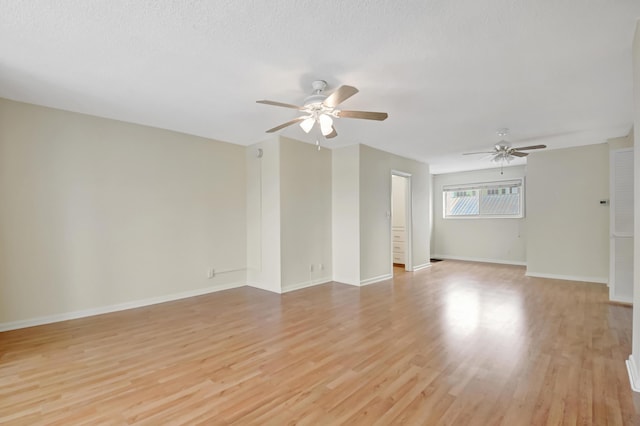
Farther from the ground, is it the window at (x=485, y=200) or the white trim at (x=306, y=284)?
the window at (x=485, y=200)

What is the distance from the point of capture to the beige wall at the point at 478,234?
7480 millimetres

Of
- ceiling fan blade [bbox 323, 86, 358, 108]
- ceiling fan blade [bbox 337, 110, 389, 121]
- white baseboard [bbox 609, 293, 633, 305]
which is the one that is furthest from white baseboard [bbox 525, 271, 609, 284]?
ceiling fan blade [bbox 323, 86, 358, 108]

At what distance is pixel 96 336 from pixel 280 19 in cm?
341

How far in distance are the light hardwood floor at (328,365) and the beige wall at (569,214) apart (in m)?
1.60

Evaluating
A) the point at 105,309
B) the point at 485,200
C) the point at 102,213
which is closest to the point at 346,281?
the point at 105,309

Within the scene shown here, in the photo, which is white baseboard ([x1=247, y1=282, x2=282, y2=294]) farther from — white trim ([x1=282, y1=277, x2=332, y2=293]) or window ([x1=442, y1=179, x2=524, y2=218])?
window ([x1=442, y1=179, x2=524, y2=218])

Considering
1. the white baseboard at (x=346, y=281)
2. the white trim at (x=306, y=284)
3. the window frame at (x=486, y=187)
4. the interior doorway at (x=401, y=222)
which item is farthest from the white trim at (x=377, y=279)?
the window frame at (x=486, y=187)

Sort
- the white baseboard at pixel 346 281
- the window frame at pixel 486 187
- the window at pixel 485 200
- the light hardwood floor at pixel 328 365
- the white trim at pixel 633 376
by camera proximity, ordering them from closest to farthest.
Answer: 1. the light hardwood floor at pixel 328 365
2. the white trim at pixel 633 376
3. the white baseboard at pixel 346 281
4. the window frame at pixel 486 187
5. the window at pixel 485 200

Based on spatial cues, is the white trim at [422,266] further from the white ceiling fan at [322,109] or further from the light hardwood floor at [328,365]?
the white ceiling fan at [322,109]

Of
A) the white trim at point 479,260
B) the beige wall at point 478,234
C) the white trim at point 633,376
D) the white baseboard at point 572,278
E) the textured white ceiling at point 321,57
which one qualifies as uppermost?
the textured white ceiling at point 321,57

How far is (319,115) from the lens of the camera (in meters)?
2.97

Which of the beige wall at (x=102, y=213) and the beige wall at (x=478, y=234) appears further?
the beige wall at (x=478, y=234)

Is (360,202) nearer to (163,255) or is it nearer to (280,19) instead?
(163,255)

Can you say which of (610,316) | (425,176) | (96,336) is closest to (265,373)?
(96,336)
